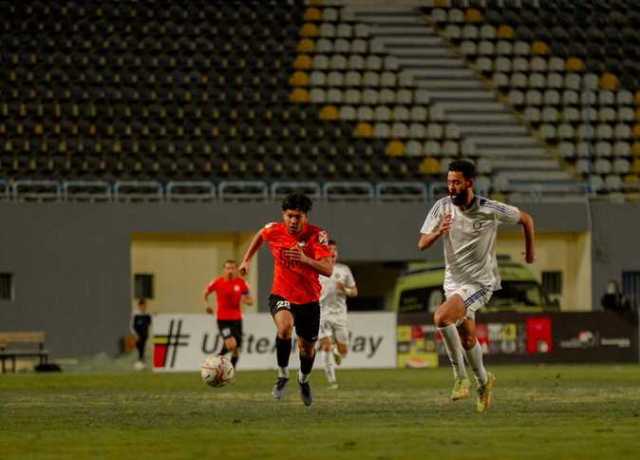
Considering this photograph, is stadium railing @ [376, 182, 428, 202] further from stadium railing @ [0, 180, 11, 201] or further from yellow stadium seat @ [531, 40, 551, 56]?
stadium railing @ [0, 180, 11, 201]

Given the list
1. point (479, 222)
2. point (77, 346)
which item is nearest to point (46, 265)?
point (77, 346)

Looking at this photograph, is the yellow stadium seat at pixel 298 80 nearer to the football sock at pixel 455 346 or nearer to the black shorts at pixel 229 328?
the black shorts at pixel 229 328

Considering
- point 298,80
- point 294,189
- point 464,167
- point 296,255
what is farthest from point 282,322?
point 298,80

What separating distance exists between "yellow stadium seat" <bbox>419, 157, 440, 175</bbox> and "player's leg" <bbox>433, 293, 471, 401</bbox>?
75.5 feet

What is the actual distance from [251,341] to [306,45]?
40.5ft

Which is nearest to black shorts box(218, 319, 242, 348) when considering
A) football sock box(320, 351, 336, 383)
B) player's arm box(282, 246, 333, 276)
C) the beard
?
football sock box(320, 351, 336, 383)

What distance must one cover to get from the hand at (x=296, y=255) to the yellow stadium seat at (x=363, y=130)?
2287cm

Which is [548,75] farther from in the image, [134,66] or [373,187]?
[134,66]

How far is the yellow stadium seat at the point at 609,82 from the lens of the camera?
40.2 m

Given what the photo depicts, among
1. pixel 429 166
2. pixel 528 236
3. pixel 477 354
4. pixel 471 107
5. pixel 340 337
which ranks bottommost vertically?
pixel 340 337

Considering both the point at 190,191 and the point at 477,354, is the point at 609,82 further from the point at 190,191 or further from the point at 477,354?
the point at 477,354

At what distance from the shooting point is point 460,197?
13.4 metres

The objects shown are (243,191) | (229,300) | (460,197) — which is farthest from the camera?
(243,191)

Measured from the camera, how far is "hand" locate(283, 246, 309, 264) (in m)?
14.4
